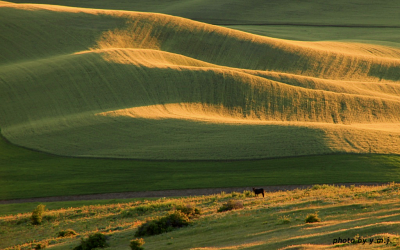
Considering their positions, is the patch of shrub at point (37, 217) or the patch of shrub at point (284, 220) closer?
the patch of shrub at point (284, 220)

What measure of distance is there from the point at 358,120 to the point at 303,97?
8.91 metres

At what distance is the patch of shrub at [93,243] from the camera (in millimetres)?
20812

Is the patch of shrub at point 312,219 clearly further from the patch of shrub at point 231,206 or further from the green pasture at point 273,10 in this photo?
the green pasture at point 273,10

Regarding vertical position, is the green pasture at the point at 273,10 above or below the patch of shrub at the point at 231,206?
above

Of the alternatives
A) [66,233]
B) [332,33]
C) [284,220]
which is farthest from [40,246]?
[332,33]

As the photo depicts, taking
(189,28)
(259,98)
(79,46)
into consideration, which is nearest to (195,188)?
(259,98)

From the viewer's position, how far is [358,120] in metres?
61.5

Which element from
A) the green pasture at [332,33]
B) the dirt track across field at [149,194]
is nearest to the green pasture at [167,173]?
the dirt track across field at [149,194]

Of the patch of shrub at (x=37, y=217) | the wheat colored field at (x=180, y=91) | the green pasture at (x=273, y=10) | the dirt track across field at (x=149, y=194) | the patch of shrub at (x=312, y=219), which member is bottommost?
the patch of shrub at (x=312, y=219)

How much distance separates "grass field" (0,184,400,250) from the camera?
15.3m

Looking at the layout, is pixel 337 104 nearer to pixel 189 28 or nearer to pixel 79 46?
pixel 189 28

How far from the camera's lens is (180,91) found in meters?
66.1

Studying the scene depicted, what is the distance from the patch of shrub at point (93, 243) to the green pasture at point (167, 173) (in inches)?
643

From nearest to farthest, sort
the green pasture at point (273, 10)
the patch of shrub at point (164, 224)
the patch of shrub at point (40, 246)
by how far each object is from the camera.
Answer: the patch of shrub at point (164, 224), the patch of shrub at point (40, 246), the green pasture at point (273, 10)
